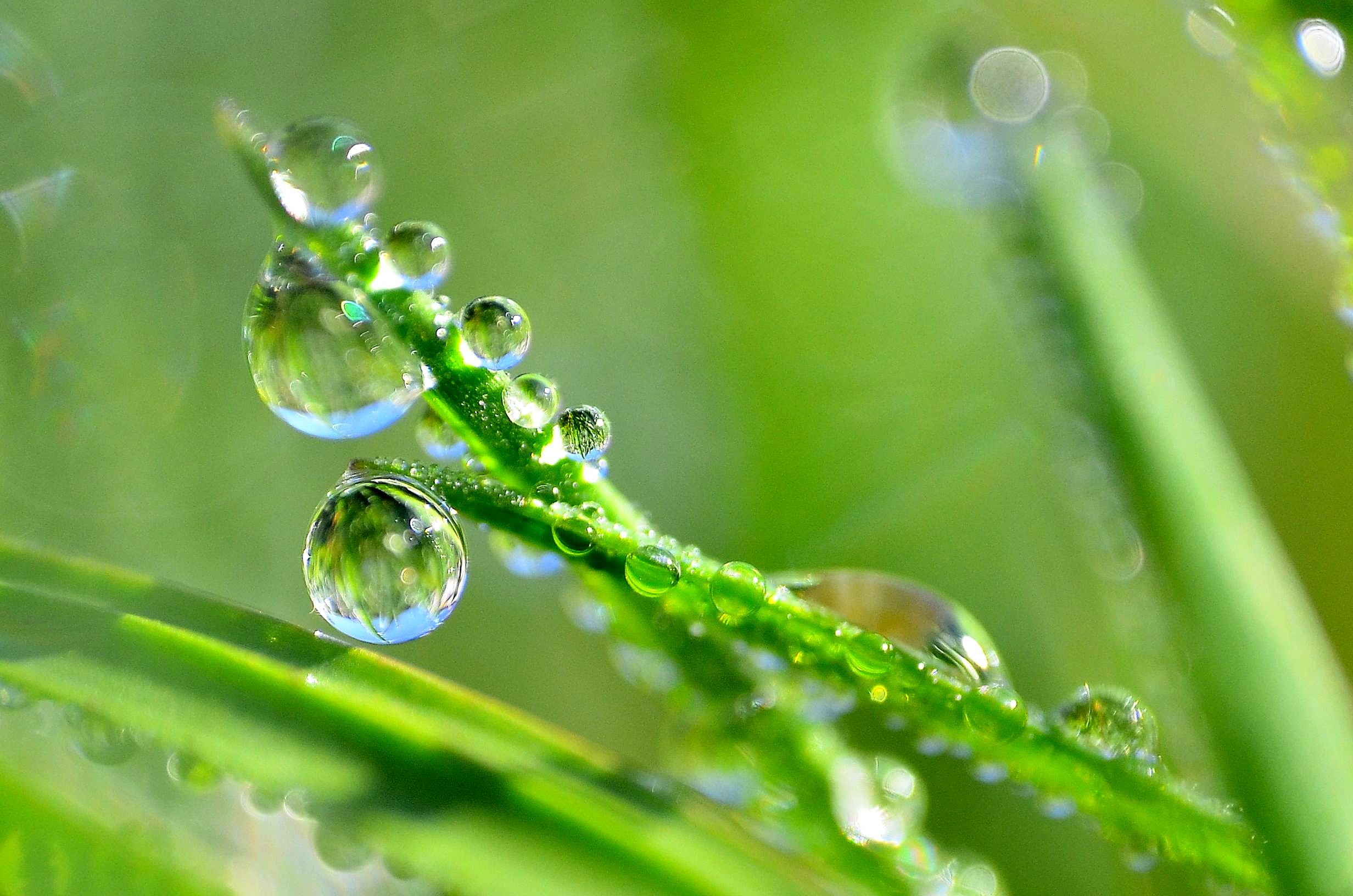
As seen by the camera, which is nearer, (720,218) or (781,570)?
(781,570)

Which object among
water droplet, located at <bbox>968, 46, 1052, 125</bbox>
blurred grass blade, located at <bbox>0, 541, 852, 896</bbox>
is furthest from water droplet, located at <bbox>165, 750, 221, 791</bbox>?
water droplet, located at <bbox>968, 46, 1052, 125</bbox>

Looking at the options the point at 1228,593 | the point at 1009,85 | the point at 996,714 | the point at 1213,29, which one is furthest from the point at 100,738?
the point at 1009,85

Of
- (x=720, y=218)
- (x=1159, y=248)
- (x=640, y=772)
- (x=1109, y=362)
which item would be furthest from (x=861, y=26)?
(x=640, y=772)

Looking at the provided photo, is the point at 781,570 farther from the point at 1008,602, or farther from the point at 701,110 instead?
the point at 701,110

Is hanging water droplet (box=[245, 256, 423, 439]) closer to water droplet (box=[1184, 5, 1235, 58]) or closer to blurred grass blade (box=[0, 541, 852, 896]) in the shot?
blurred grass blade (box=[0, 541, 852, 896])

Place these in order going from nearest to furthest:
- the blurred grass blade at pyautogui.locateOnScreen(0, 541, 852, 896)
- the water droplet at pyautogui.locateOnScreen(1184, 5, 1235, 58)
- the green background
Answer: the blurred grass blade at pyautogui.locateOnScreen(0, 541, 852, 896) < the water droplet at pyautogui.locateOnScreen(1184, 5, 1235, 58) < the green background

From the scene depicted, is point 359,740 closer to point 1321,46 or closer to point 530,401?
point 530,401

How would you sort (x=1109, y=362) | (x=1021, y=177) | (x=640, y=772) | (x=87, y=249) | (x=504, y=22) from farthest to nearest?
(x=504, y=22) < (x=87, y=249) < (x=1021, y=177) < (x=1109, y=362) < (x=640, y=772)
